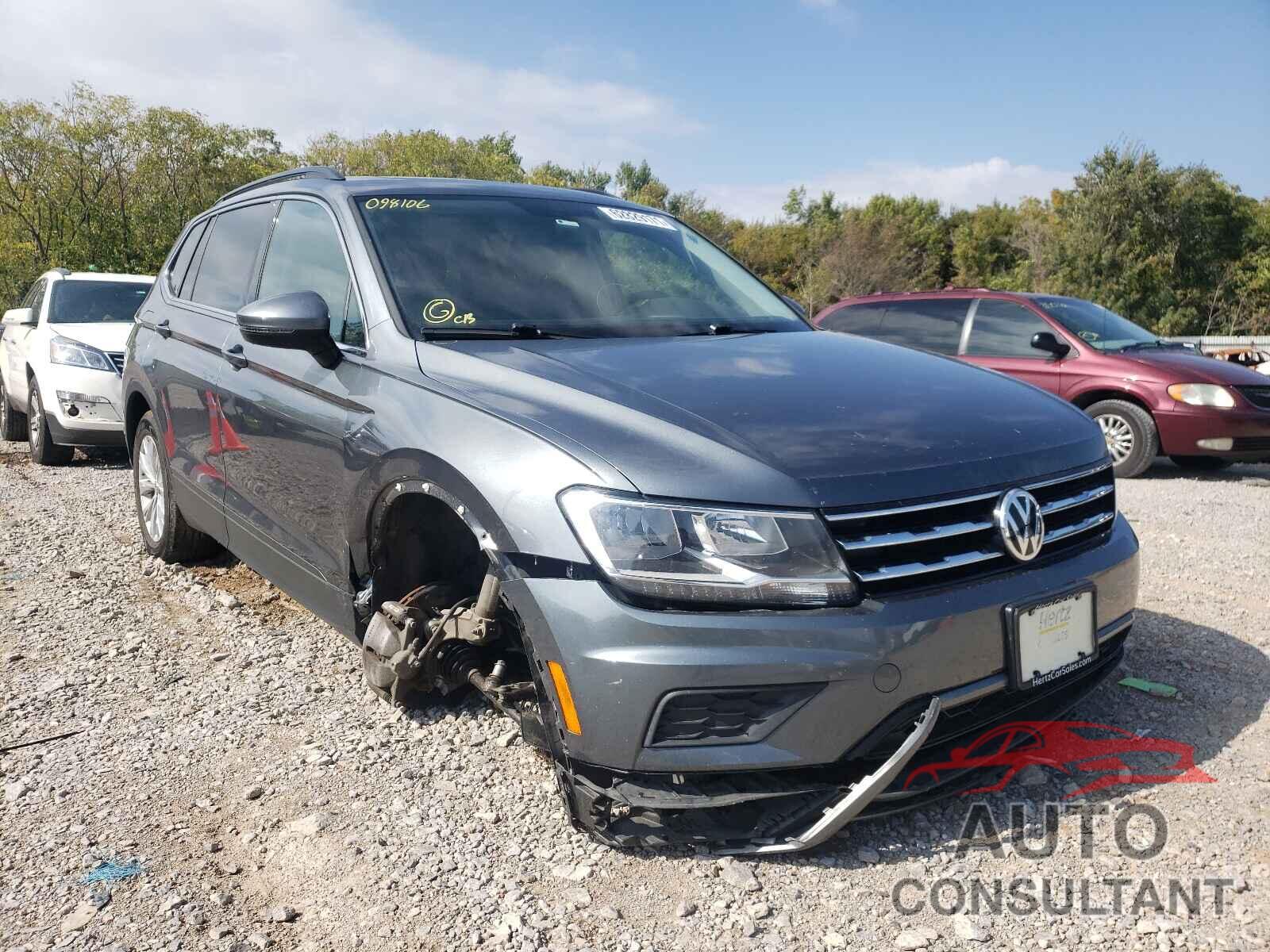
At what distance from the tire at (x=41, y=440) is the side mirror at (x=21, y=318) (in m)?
0.49

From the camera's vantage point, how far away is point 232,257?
4.28 meters

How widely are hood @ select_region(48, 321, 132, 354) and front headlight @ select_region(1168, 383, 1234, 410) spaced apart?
28.0ft

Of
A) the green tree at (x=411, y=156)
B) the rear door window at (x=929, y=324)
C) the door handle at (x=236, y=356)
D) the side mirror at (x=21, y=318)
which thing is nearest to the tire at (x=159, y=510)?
the door handle at (x=236, y=356)

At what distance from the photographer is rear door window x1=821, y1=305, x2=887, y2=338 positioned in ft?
32.8

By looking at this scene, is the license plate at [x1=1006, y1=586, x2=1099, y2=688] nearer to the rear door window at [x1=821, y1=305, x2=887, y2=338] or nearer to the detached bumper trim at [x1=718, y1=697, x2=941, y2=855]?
the detached bumper trim at [x1=718, y1=697, x2=941, y2=855]

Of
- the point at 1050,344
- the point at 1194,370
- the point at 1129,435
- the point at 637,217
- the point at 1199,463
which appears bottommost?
the point at 1199,463

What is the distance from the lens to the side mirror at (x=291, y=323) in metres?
2.93

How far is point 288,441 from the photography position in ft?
10.8

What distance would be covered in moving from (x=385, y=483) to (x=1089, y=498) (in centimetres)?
194

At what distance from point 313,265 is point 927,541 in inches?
90.9

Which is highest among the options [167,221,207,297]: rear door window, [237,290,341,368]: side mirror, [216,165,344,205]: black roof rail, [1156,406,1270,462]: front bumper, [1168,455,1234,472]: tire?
[216,165,344,205]: black roof rail

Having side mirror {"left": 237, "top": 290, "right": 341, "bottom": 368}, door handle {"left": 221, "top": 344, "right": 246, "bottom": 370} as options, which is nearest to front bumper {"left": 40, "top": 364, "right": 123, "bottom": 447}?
door handle {"left": 221, "top": 344, "right": 246, "bottom": 370}

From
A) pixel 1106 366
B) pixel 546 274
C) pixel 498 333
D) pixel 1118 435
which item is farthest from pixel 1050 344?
pixel 498 333

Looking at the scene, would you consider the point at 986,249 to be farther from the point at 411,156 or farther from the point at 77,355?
the point at 77,355
